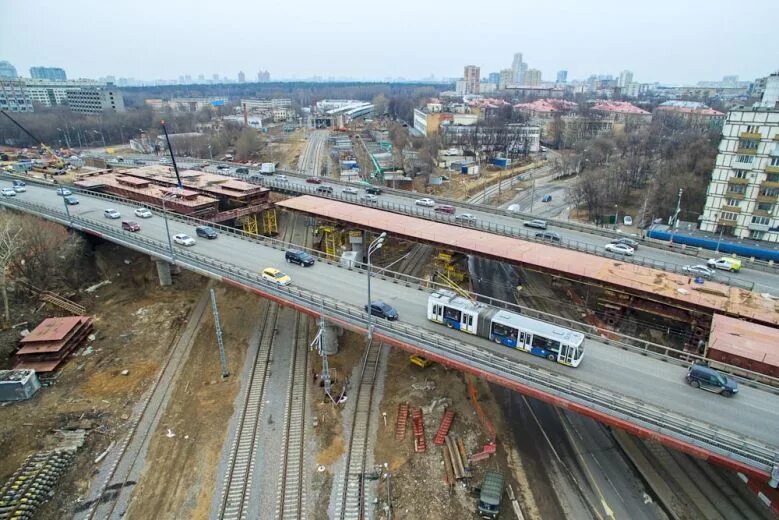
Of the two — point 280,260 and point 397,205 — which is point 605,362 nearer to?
point 280,260

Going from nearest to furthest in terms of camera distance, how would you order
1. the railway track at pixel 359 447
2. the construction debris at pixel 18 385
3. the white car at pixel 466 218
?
1. the railway track at pixel 359 447
2. the construction debris at pixel 18 385
3. the white car at pixel 466 218

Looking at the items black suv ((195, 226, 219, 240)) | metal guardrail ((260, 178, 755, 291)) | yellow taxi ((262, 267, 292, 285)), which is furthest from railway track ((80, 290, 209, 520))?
metal guardrail ((260, 178, 755, 291))

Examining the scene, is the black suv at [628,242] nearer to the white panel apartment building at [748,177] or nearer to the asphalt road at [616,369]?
the asphalt road at [616,369]

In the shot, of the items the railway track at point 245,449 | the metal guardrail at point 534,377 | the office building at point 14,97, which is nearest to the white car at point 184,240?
the metal guardrail at point 534,377

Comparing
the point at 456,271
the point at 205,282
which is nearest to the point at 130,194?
the point at 205,282

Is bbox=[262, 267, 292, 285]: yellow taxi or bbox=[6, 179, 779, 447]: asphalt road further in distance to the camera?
bbox=[262, 267, 292, 285]: yellow taxi

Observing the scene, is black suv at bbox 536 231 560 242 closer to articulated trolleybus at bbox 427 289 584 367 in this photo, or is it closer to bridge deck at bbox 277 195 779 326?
bridge deck at bbox 277 195 779 326
